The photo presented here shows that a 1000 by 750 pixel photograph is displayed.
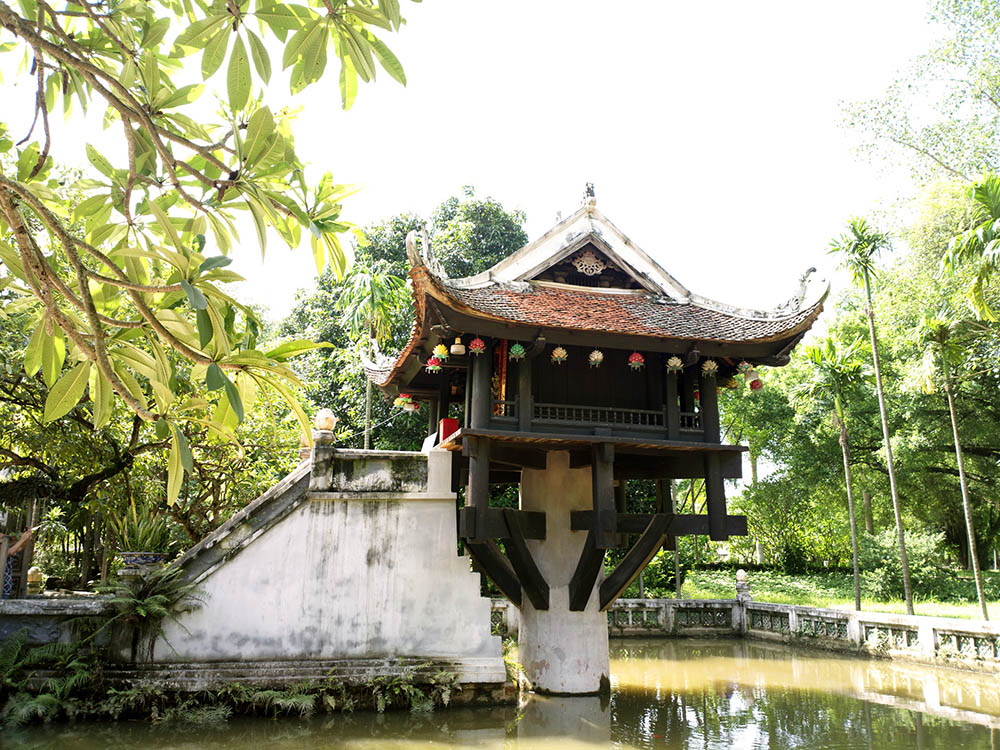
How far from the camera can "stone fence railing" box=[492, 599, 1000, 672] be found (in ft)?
37.1

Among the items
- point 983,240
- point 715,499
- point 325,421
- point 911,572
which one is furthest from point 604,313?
point 911,572

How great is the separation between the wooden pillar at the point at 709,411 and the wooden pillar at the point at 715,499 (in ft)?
0.83

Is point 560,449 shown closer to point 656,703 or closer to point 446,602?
point 446,602

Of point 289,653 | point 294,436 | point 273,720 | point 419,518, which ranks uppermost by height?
point 294,436

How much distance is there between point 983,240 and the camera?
12641mm

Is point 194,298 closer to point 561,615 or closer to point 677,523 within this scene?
point 677,523

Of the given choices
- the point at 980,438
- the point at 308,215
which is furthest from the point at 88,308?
the point at 980,438

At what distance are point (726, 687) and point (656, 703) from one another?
160cm

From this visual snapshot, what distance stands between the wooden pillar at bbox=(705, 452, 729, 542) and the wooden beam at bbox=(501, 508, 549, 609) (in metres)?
2.24

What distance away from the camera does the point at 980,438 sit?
20234 millimetres

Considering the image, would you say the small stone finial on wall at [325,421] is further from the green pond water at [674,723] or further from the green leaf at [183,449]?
the green leaf at [183,449]

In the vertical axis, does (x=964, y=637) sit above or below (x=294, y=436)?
below

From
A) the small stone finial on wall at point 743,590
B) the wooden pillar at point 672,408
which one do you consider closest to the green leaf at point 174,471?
the wooden pillar at point 672,408

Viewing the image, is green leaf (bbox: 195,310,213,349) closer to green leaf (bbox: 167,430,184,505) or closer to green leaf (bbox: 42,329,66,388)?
green leaf (bbox: 167,430,184,505)
